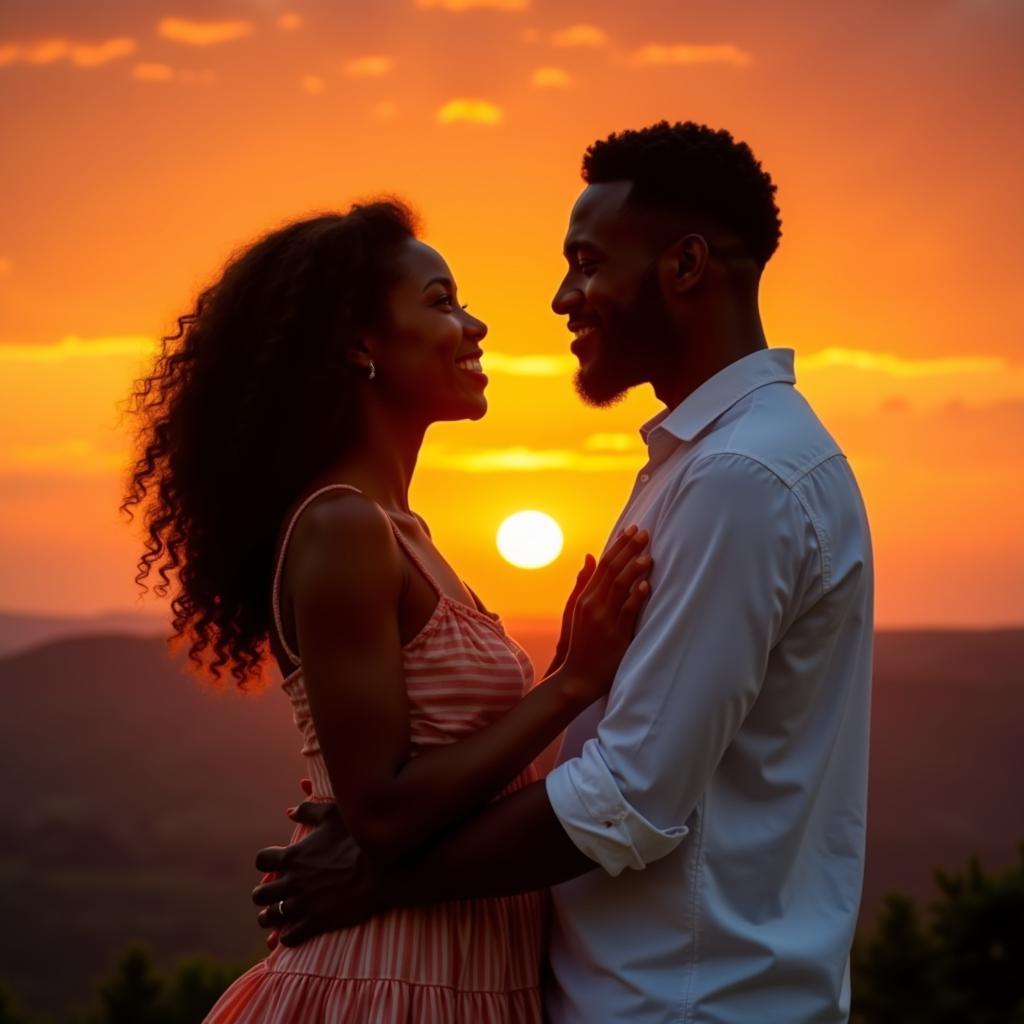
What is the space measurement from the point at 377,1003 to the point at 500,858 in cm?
58

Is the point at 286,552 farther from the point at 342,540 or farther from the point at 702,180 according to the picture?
the point at 702,180

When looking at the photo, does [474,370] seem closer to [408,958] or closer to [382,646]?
[382,646]

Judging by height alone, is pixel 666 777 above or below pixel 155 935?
above

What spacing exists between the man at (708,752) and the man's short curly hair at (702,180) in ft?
0.16

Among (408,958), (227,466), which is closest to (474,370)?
(227,466)

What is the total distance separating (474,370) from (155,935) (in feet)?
325

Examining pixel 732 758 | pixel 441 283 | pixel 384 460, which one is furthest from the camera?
pixel 441 283

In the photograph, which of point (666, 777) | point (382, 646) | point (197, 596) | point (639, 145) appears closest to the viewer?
point (666, 777)

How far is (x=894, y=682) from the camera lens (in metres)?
101

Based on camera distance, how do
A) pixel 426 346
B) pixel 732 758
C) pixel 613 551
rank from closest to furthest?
1. pixel 732 758
2. pixel 613 551
3. pixel 426 346

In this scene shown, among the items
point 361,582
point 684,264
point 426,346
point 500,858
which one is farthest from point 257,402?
point 500,858

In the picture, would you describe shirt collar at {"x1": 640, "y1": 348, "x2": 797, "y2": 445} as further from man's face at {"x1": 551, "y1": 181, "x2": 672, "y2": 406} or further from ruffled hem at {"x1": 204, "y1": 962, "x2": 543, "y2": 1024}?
ruffled hem at {"x1": 204, "y1": 962, "x2": 543, "y2": 1024}

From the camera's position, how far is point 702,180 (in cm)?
374

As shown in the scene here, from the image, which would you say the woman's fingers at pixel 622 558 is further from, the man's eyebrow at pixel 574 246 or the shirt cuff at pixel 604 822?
the man's eyebrow at pixel 574 246
